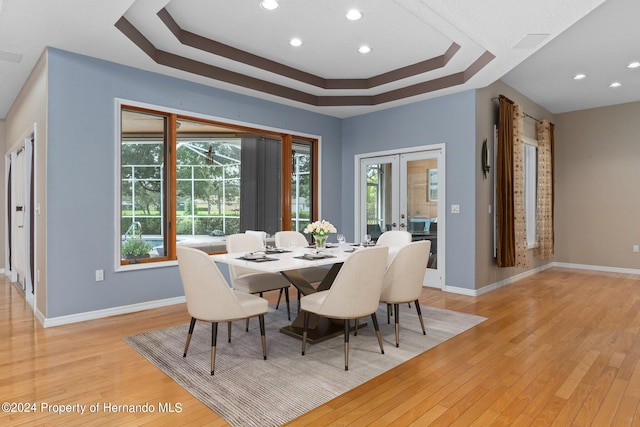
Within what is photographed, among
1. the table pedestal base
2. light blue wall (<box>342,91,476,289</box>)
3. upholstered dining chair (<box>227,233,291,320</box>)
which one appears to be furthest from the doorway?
light blue wall (<box>342,91,476,289</box>)

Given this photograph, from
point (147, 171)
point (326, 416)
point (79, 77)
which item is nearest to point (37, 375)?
point (326, 416)

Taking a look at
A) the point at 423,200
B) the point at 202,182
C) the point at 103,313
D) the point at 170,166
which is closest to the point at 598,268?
the point at 423,200

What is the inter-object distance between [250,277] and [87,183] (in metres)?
1.97

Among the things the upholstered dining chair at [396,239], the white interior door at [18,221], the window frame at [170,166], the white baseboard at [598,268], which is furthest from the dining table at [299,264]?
the white baseboard at [598,268]

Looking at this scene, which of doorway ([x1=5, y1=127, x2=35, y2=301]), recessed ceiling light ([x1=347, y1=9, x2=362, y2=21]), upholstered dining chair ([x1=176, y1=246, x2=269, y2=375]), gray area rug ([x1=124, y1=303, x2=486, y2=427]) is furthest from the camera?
doorway ([x1=5, y1=127, x2=35, y2=301])

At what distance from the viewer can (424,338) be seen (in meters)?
3.34

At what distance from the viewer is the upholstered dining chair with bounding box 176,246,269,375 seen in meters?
2.54

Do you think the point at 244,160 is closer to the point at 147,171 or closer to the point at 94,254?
the point at 147,171

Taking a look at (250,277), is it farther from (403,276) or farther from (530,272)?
(530,272)

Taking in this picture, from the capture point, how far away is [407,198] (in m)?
5.78

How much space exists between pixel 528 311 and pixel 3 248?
8.17 m

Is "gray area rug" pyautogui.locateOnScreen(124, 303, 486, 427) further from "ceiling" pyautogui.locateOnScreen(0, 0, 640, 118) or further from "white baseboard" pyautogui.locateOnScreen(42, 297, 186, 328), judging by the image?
"ceiling" pyautogui.locateOnScreen(0, 0, 640, 118)

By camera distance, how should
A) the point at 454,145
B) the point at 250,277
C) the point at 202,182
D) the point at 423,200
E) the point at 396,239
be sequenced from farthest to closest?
the point at 423,200, the point at 454,145, the point at 202,182, the point at 396,239, the point at 250,277

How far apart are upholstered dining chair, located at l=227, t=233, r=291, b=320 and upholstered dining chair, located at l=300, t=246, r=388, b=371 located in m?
0.95
